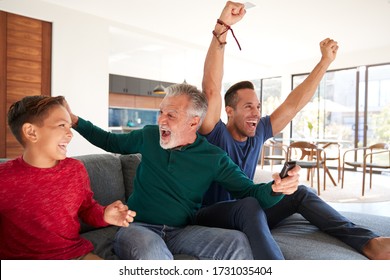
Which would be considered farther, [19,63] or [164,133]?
[19,63]

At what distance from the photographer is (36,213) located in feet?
3.65

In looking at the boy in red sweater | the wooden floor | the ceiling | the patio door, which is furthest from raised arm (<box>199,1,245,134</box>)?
the patio door

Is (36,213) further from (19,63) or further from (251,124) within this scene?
(19,63)

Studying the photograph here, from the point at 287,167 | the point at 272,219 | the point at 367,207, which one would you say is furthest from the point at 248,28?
the point at 287,167

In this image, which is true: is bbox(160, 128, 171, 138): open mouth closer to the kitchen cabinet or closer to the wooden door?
the wooden door

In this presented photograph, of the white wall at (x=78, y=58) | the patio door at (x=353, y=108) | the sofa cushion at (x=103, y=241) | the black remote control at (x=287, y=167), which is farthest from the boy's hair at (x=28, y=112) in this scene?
the patio door at (x=353, y=108)

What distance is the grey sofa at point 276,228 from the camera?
1.43 m

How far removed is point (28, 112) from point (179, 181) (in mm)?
656

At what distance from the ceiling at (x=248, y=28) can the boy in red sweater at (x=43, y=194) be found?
156 inches

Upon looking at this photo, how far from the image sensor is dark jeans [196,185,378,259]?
4.11 feet

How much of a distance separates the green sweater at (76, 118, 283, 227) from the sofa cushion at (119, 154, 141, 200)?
0.42 m

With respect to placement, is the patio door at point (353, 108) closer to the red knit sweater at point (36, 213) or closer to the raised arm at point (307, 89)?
the raised arm at point (307, 89)

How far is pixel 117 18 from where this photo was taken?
5.43 meters
